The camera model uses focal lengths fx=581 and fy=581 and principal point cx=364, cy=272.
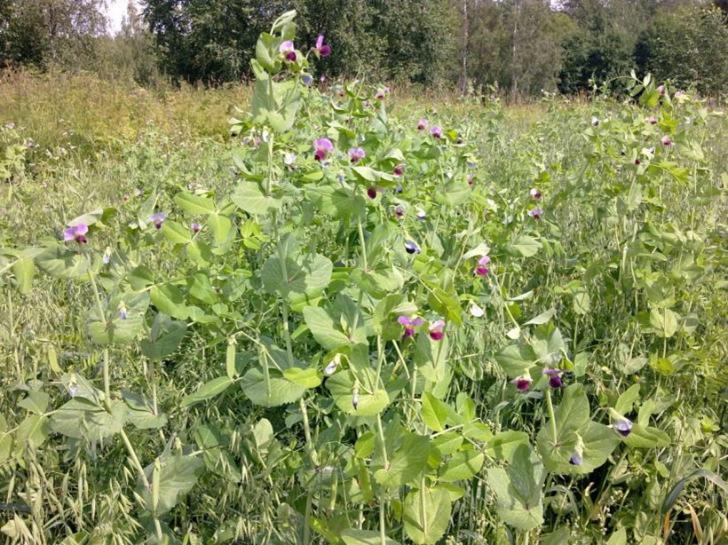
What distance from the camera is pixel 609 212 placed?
230cm

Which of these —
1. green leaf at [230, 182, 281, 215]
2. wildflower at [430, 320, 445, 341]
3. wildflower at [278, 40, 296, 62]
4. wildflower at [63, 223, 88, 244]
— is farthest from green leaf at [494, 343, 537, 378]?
wildflower at [63, 223, 88, 244]

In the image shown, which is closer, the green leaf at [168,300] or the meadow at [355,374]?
the meadow at [355,374]

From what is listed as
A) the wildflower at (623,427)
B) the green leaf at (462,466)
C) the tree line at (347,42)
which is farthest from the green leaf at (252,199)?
the tree line at (347,42)

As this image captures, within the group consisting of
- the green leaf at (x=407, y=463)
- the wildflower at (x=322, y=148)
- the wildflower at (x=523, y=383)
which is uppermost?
the wildflower at (x=322, y=148)

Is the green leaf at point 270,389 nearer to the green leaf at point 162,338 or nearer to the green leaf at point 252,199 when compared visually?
the green leaf at point 162,338

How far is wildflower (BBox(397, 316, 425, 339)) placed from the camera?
103cm

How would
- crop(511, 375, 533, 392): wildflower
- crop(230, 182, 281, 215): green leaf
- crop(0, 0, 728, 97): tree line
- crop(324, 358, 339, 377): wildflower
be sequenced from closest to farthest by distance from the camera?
crop(324, 358, 339, 377): wildflower < crop(511, 375, 533, 392): wildflower < crop(230, 182, 281, 215): green leaf < crop(0, 0, 728, 97): tree line

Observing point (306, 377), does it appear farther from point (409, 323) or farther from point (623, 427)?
point (623, 427)

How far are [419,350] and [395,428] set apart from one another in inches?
6.5

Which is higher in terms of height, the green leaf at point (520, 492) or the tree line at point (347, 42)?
the tree line at point (347, 42)

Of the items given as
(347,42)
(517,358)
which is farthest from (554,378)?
(347,42)

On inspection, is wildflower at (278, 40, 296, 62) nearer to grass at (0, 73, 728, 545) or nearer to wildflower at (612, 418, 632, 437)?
grass at (0, 73, 728, 545)

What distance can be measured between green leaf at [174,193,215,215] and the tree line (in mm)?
12072

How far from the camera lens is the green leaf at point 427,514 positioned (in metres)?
1.04
